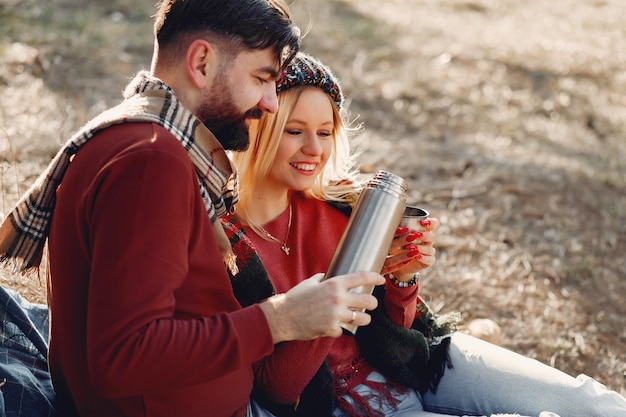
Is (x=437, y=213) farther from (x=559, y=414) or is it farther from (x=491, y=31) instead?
(x=491, y=31)

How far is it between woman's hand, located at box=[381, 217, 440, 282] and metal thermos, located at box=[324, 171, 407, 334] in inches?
9.4

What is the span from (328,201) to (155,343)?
1.59m

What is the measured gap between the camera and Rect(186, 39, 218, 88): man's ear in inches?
78.1

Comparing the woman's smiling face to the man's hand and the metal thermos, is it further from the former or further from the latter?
the man's hand

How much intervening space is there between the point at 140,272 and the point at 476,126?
6462mm

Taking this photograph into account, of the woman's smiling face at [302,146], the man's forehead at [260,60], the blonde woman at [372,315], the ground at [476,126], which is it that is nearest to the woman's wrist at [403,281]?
the blonde woman at [372,315]

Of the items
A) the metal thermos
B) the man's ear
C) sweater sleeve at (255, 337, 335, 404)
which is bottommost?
sweater sleeve at (255, 337, 335, 404)

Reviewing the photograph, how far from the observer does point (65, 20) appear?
8094 mm

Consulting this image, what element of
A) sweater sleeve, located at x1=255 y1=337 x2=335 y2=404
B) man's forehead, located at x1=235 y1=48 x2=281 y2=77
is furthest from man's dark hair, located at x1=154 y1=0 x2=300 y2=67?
sweater sleeve, located at x1=255 y1=337 x2=335 y2=404

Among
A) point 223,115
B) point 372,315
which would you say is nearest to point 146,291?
point 223,115

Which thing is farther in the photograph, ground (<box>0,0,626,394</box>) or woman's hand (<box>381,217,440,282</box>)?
ground (<box>0,0,626,394</box>)

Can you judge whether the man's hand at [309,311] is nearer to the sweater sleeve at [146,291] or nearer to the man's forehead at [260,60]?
the sweater sleeve at [146,291]

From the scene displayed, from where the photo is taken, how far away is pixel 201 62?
200 cm

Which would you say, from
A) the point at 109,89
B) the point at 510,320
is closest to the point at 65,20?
the point at 109,89
